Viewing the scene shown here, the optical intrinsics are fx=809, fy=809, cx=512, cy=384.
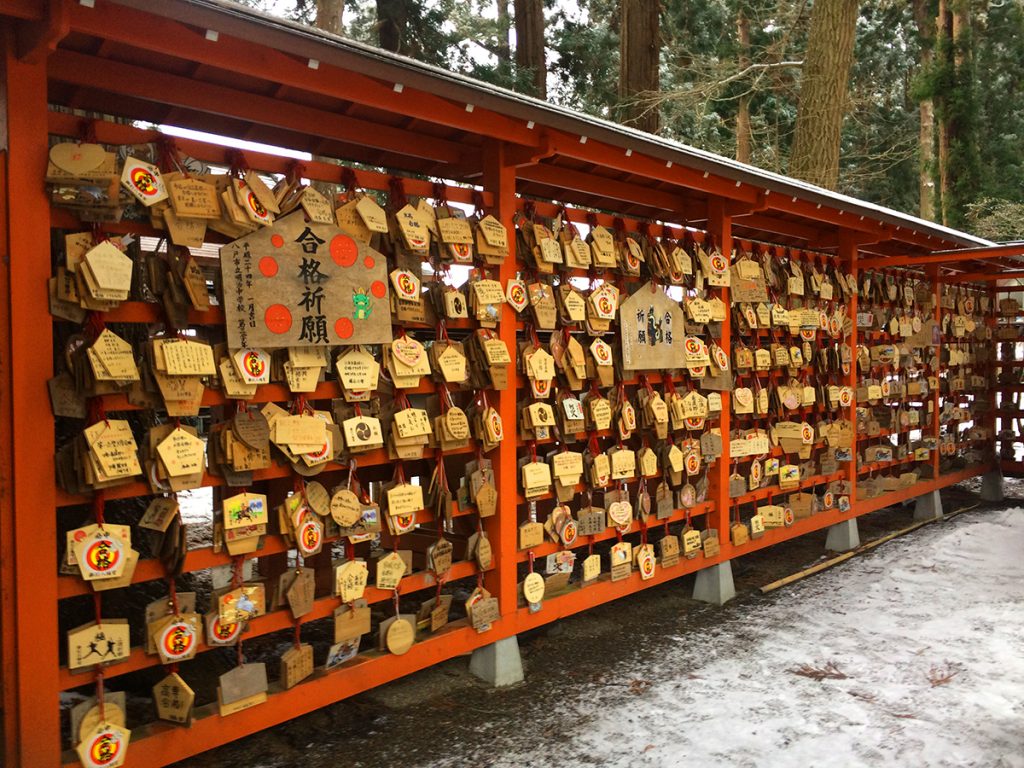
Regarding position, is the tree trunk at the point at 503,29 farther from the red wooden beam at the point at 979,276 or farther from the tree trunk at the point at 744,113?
the red wooden beam at the point at 979,276

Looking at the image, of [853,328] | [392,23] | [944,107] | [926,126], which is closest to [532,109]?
[853,328]

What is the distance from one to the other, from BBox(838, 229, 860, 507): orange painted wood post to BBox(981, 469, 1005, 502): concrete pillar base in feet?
12.5

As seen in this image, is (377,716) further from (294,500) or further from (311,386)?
(311,386)

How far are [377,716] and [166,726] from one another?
3.78ft

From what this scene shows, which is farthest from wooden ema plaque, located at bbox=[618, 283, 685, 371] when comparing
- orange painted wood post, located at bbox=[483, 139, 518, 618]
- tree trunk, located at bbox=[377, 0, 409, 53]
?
tree trunk, located at bbox=[377, 0, 409, 53]

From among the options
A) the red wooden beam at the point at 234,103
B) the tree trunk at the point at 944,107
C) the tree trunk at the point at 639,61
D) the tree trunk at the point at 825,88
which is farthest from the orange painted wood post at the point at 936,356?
the tree trunk at the point at 944,107

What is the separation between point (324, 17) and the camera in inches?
333

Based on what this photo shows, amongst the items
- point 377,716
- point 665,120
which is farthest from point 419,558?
point 665,120

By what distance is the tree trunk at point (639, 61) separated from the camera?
9.53 m

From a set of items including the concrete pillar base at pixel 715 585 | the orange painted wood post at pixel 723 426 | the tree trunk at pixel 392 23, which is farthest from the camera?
the tree trunk at pixel 392 23

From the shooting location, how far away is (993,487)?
31.8 ft

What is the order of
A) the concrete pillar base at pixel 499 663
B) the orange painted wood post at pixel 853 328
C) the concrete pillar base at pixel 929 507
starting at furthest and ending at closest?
the concrete pillar base at pixel 929 507 < the orange painted wood post at pixel 853 328 < the concrete pillar base at pixel 499 663

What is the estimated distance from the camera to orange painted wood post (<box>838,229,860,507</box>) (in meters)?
6.84

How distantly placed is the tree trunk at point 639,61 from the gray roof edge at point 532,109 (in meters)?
4.21
